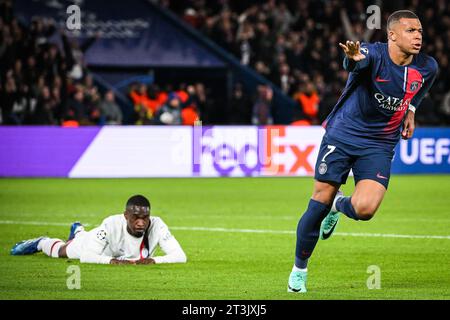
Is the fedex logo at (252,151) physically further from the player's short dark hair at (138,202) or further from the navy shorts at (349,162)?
the navy shorts at (349,162)

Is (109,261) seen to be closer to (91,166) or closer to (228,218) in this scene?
(228,218)

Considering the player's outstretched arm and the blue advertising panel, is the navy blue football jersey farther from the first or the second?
the blue advertising panel

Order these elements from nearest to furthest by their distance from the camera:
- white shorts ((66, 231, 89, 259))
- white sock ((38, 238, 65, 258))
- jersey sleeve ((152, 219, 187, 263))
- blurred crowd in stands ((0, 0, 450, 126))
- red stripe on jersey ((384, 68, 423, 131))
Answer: red stripe on jersey ((384, 68, 423, 131)), jersey sleeve ((152, 219, 187, 263)), white shorts ((66, 231, 89, 259)), white sock ((38, 238, 65, 258)), blurred crowd in stands ((0, 0, 450, 126))

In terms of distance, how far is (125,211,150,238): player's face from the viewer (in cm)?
1057

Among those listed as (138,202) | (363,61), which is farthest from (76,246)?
(363,61)

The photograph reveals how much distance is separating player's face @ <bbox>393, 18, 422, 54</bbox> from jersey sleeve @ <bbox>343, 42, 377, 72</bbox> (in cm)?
23

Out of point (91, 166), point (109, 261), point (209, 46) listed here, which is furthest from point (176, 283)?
point (209, 46)

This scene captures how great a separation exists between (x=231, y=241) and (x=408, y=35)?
5.09 meters

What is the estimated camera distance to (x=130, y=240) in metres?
10.8

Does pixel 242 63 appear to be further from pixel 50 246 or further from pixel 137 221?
pixel 137 221

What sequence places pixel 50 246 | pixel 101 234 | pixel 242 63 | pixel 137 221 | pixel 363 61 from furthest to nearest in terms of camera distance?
pixel 242 63 < pixel 50 246 < pixel 101 234 < pixel 137 221 < pixel 363 61

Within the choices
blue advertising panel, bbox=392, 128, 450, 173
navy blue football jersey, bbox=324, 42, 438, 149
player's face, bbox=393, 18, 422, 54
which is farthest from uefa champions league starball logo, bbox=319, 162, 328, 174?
blue advertising panel, bbox=392, 128, 450, 173

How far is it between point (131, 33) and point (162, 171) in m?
6.83

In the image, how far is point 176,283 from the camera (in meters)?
9.77
